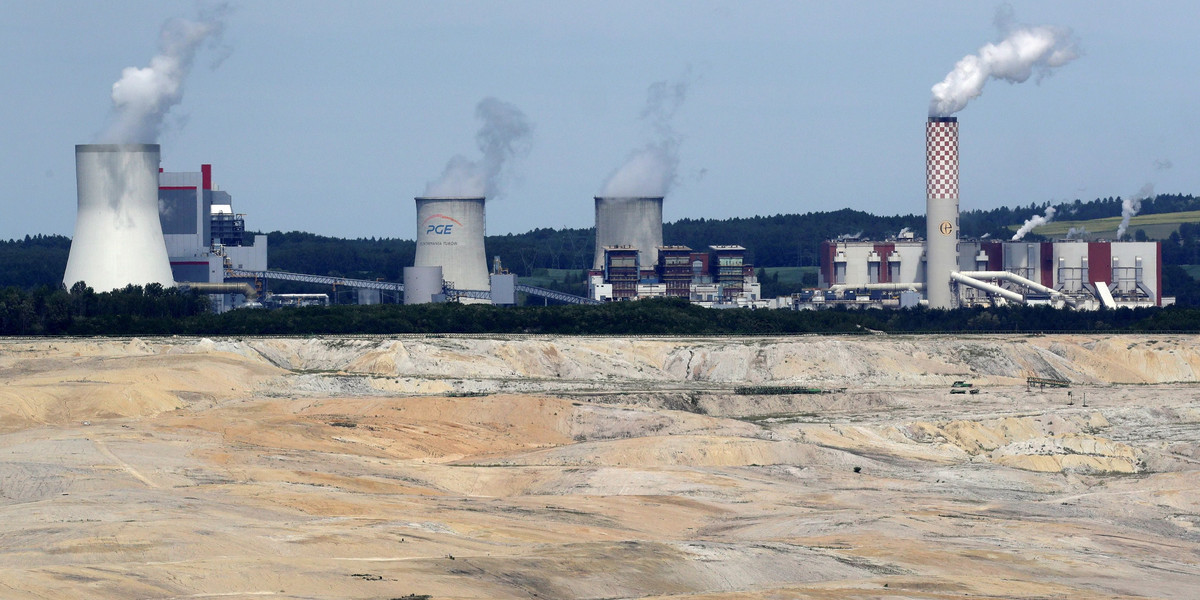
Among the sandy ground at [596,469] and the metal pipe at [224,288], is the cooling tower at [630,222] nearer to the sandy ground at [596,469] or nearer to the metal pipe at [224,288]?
the metal pipe at [224,288]

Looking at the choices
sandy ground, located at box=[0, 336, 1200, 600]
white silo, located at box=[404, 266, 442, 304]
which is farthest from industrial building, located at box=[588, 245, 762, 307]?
sandy ground, located at box=[0, 336, 1200, 600]

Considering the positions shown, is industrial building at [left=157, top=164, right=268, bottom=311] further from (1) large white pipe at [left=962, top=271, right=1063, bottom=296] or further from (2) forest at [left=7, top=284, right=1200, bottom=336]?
(1) large white pipe at [left=962, top=271, right=1063, bottom=296]

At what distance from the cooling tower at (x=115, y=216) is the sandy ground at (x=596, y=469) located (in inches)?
520

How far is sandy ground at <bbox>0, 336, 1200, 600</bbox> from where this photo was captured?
38.1 meters

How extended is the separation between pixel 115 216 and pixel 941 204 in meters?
61.4

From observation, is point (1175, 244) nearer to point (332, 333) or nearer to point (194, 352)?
point (332, 333)

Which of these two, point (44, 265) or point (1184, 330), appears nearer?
point (1184, 330)

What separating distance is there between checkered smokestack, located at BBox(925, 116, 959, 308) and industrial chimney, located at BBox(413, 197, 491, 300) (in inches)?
1363

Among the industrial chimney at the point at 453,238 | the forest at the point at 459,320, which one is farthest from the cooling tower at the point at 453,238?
the forest at the point at 459,320

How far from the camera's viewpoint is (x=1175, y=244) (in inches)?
7741

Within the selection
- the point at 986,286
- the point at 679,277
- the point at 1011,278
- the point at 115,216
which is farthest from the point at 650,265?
the point at 115,216

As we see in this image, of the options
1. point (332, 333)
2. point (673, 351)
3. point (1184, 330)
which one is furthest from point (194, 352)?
point (1184, 330)

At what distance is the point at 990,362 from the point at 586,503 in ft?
157

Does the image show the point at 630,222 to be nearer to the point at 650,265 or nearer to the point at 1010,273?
the point at 650,265
